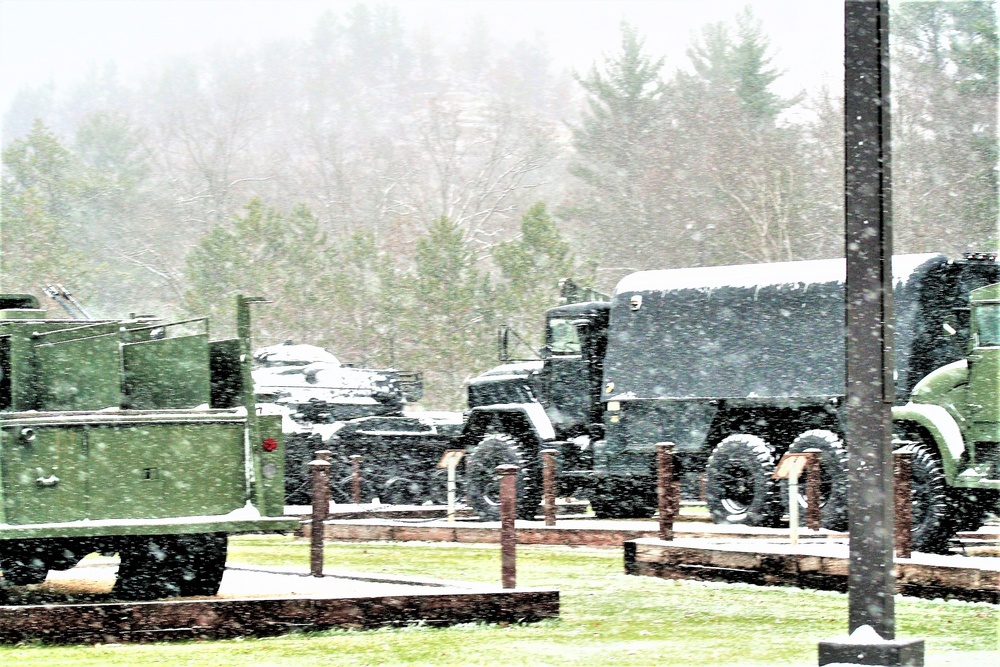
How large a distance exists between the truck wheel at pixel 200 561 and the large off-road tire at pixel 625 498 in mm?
9767

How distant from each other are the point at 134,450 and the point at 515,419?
1086 cm

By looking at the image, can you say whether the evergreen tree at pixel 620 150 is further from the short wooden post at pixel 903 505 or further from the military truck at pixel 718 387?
the short wooden post at pixel 903 505

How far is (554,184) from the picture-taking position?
65.7 metres

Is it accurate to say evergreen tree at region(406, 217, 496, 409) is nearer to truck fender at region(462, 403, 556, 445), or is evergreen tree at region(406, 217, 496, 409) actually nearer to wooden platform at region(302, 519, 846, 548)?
truck fender at region(462, 403, 556, 445)

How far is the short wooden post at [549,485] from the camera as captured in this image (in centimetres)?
1698

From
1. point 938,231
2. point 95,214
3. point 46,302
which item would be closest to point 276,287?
point 46,302

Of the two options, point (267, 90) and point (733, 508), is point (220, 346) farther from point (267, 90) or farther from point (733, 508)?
point (267, 90)

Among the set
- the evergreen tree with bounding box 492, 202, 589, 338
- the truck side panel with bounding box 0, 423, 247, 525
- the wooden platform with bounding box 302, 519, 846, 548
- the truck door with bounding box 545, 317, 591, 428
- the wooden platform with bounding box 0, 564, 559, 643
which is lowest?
the wooden platform with bounding box 302, 519, 846, 548

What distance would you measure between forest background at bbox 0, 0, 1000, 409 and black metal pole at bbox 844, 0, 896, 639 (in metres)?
22.1

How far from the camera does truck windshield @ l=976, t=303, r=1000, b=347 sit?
14820mm

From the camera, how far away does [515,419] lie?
20344mm

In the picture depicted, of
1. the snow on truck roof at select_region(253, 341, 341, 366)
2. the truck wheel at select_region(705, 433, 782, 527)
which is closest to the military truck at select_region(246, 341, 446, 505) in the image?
the snow on truck roof at select_region(253, 341, 341, 366)

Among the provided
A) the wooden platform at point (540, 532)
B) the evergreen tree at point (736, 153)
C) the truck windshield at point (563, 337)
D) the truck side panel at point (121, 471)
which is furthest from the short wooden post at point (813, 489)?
the evergreen tree at point (736, 153)

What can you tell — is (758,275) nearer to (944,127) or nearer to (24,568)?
(24,568)
